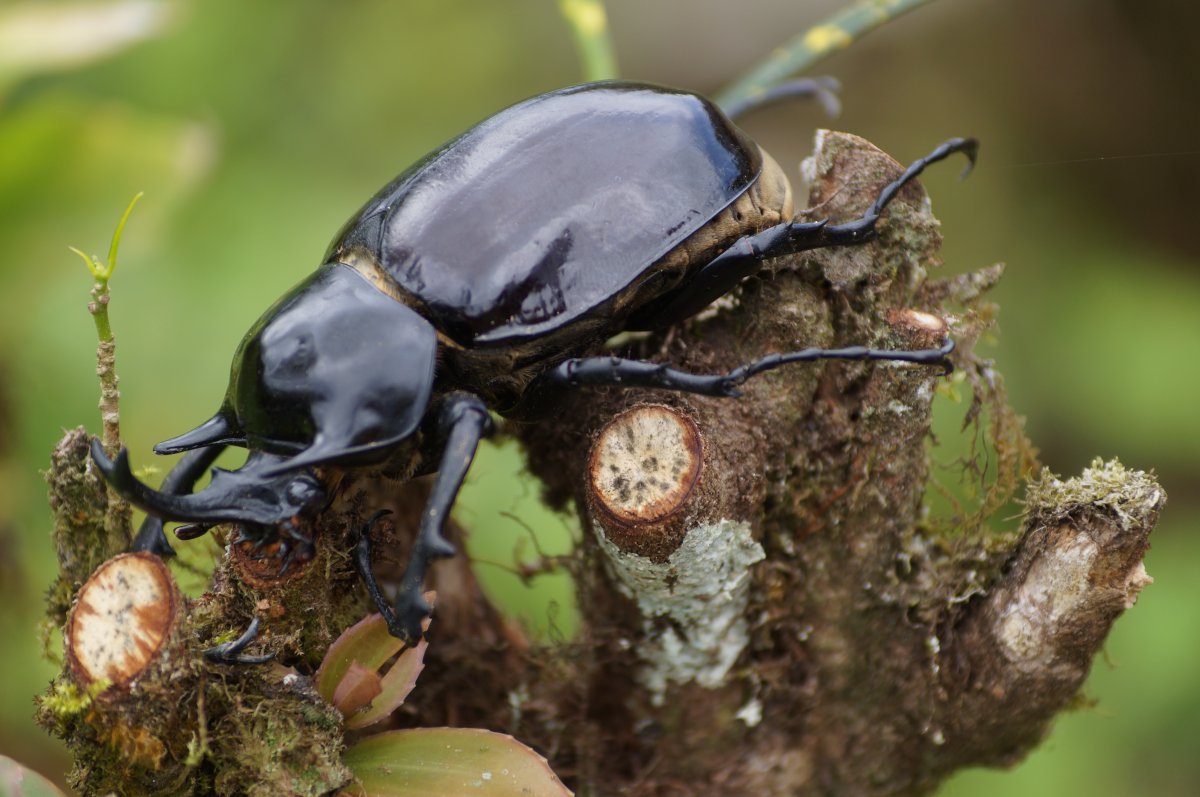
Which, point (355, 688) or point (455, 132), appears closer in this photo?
point (355, 688)

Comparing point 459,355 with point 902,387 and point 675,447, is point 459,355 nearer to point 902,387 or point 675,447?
point 675,447

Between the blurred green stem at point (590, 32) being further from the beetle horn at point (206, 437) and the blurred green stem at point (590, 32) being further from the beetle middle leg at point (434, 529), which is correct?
the beetle horn at point (206, 437)

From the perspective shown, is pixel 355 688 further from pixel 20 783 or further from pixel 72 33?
pixel 72 33

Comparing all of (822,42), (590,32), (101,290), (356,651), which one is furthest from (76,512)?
(822,42)

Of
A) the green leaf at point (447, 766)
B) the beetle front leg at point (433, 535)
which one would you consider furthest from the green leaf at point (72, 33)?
the green leaf at point (447, 766)

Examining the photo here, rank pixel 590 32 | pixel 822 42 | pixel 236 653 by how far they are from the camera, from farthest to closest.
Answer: pixel 590 32, pixel 822 42, pixel 236 653

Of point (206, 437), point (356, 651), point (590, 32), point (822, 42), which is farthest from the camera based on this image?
point (590, 32)
